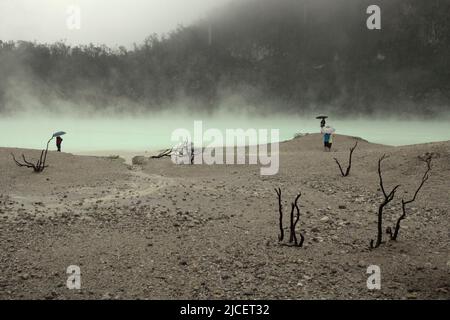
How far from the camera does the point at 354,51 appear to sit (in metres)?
82.5

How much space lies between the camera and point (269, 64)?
88938 millimetres

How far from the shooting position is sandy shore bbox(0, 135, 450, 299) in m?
6.95

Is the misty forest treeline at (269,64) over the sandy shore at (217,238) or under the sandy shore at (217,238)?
over

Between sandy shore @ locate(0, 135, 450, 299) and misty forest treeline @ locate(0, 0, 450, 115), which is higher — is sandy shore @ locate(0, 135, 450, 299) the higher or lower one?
the lower one

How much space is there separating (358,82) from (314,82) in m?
8.45

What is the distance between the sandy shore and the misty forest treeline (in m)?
66.0

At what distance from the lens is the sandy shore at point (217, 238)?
22.8 feet

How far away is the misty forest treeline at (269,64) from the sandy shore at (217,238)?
217ft

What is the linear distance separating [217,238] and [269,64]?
83.3 metres

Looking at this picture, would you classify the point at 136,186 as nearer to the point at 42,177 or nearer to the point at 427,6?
the point at 42,177

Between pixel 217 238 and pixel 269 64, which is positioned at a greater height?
pixel 269 64

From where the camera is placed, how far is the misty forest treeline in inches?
2997

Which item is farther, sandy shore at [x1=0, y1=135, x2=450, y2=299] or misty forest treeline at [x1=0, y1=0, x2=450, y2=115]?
misty forest treeline at [x1=0, y1=0, x2=450, y2=115]
